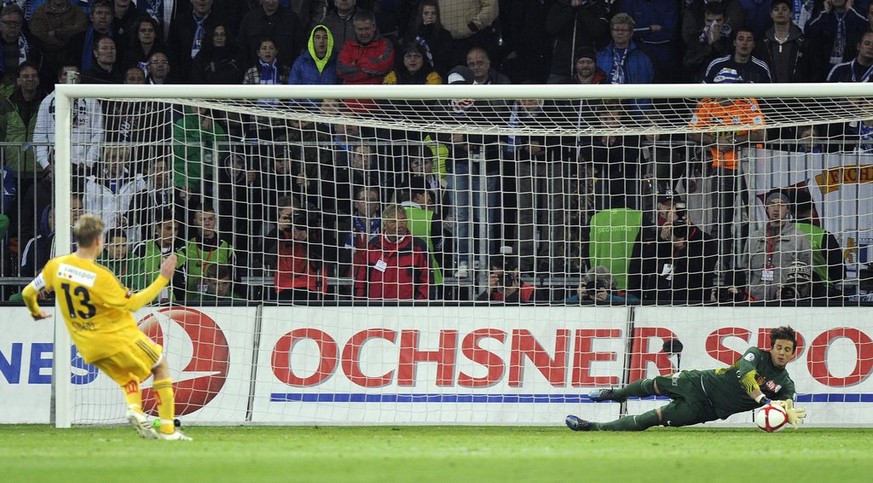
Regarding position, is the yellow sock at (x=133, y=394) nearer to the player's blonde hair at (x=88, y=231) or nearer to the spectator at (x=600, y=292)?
the player's blonde hair at (x=88, y=231)

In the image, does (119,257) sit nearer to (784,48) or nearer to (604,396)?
(604,396)

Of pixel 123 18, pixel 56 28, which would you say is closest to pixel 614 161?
pixel 123 18

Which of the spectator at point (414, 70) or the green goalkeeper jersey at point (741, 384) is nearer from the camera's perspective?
the green goalkeeper jersey at point (741, 384)

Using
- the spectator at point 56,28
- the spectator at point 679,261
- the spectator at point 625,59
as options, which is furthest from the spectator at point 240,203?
the spectator at point 625,59

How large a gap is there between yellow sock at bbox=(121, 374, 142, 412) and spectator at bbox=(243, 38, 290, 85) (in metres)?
6.02

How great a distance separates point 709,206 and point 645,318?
135 cm

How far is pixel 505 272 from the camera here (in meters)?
12.2

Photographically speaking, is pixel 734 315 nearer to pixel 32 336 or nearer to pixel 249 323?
pixel 249 323

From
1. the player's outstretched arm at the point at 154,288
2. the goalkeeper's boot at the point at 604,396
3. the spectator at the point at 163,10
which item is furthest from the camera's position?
the spectator at the point at 163,10

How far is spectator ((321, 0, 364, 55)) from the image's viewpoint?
14.5 metres

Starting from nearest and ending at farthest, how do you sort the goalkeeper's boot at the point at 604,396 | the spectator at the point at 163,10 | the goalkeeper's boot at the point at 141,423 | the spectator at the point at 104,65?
the goalkeeper's boot at the point at 141,423 < the goalkeeper's boot at the point at 604,396 < the spectator at the point at 104,65 < the spectator at the point at 163,10

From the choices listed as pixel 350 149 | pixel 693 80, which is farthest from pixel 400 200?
pixel 693 80

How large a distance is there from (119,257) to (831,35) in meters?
8.09

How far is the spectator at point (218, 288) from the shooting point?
11969 mm
